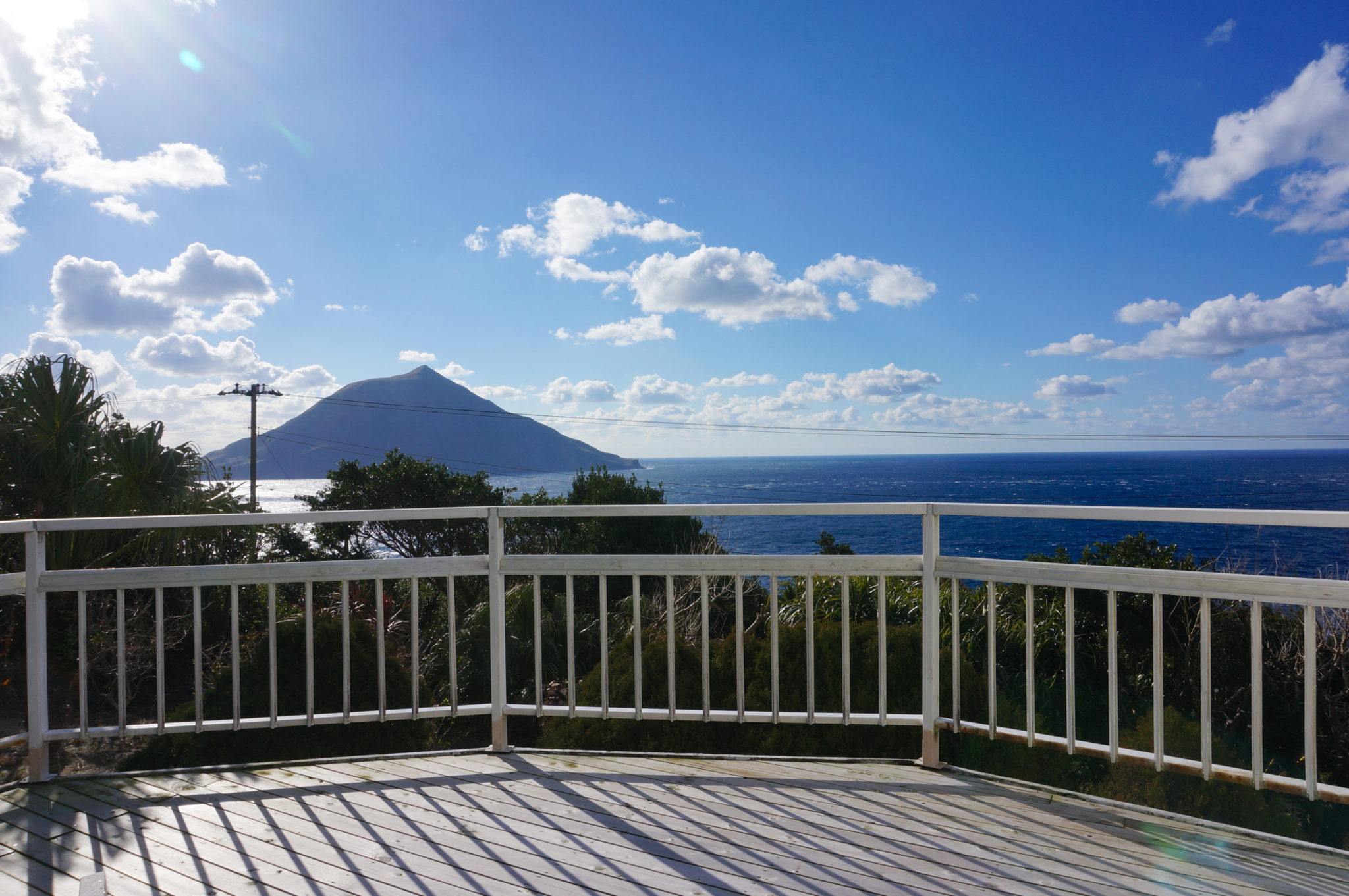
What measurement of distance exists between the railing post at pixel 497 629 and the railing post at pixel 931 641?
1.55 metres

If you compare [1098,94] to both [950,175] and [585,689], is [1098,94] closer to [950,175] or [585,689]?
[950,175]

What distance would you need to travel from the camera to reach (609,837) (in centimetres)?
201

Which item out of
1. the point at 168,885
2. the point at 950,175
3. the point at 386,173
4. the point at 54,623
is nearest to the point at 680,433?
the point at 950,175

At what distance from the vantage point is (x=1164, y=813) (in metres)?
2.17

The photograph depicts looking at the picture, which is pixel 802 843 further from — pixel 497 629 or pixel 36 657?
pixel 36 657

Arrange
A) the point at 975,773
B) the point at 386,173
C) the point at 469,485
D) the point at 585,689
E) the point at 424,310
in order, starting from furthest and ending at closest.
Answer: the point at 424,310 < the point at 469,485 < the point at 386,173 < the point at 585,689 < the point at 975,773

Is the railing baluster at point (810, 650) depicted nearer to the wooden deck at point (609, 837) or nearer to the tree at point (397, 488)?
the wooden deck at point (609, 837)

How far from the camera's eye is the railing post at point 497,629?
8.72 feet

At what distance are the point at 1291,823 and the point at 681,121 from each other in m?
11.8

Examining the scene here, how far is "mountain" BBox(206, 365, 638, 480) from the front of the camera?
286 ft

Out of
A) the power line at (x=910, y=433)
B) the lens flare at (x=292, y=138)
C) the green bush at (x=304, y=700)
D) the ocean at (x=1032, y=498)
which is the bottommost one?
the ocean at (x=1032, y=498)

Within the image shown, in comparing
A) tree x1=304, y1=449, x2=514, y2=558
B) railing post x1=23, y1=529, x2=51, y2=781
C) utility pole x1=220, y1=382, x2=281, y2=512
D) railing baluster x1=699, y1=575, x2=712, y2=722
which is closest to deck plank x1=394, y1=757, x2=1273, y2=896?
railing baluster x1=699, y1=575, x2=712, y2=722

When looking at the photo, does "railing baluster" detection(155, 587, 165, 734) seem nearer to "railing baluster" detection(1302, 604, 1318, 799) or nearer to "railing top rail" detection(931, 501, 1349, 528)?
"railing top rail" detection(931, 501, 1349, 528)

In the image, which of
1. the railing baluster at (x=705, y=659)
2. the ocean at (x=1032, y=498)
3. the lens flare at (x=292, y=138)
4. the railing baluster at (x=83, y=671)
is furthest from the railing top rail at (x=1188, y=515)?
the lens flare at (x=292, y=138)
